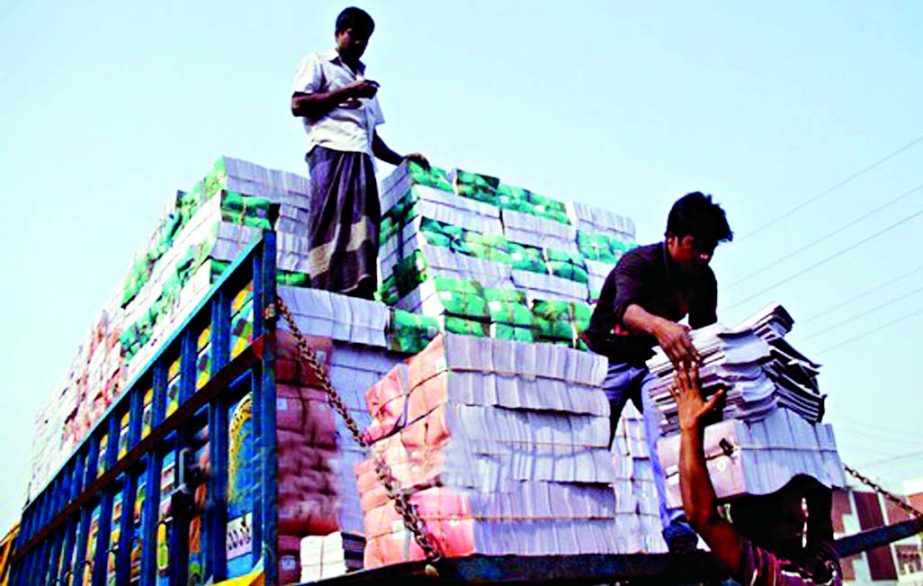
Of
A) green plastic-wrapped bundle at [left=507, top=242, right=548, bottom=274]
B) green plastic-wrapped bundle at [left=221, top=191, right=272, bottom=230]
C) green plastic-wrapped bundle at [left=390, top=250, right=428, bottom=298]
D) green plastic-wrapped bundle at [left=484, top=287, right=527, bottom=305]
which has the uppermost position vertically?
green plastic-wrapped bundle at [left=221, top=191, right=272, bottom=230]

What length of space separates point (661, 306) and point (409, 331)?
1298mm

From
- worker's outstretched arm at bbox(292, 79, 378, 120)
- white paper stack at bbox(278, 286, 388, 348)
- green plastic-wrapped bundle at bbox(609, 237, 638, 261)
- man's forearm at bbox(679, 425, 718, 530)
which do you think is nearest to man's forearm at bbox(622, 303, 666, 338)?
man's forearm at bbox(679, 425, 718, 530)

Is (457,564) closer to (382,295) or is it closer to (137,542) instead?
(137,542)

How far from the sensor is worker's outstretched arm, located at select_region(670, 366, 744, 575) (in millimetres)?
2199

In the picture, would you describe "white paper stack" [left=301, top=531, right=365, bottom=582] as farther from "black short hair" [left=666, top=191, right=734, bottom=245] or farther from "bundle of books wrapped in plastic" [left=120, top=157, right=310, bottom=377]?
"bundle of books wrapped in plastic" [left=120, top=157, right=310, bottom=377]

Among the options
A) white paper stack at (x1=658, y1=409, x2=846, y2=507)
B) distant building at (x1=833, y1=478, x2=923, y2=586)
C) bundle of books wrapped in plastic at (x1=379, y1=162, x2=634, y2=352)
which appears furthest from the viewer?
distant building at (x1=833, y1=478, x2=923, y2=586)

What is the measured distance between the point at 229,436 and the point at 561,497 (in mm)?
1448

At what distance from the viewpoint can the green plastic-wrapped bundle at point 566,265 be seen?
557 centimetres

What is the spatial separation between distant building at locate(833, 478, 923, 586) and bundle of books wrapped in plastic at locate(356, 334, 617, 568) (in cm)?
3455

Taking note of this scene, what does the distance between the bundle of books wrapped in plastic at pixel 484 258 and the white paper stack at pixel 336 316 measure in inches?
5.3

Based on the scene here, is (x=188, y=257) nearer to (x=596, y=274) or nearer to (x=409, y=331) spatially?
(x=409, y=331)

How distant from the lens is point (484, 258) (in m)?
5.24

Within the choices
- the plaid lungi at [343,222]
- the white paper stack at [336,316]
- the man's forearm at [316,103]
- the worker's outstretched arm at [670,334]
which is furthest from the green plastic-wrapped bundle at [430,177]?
the worker's outstretched arm at [670,334]

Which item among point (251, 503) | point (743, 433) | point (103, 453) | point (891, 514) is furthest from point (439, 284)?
point (891, 514)
